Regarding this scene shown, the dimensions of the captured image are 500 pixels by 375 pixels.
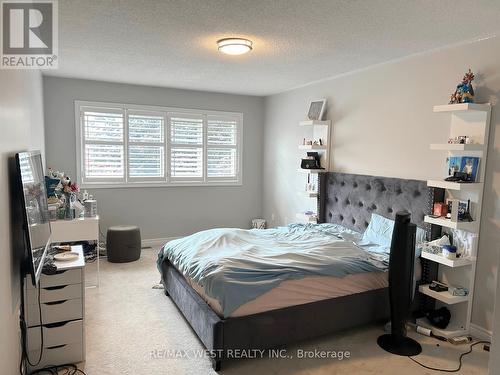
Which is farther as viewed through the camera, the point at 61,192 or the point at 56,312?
the point at 61,192

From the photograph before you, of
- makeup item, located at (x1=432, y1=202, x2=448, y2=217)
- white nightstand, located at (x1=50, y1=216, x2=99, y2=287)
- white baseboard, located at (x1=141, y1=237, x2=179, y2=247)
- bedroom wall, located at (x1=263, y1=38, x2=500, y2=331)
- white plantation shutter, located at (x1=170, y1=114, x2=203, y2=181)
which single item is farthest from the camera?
white plantation shutter, located at (x1=170, y1=114, x2=203, y2=181)

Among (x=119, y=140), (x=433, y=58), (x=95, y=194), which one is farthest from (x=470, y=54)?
(x=95, y=194)

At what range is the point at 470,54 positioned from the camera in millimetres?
2947

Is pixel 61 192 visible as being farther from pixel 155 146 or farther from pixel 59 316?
pixel 155 146

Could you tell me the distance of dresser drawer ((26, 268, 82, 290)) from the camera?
7.79ft

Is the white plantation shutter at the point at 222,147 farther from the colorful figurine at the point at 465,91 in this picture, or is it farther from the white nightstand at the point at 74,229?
the colorful figurine at the point at 465,91

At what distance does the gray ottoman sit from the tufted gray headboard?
2.45 m

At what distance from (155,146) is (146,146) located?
14cm

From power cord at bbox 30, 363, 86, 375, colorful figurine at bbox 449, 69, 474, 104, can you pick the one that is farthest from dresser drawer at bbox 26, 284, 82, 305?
colorful figurine at bbox 449, 69, 474, 104

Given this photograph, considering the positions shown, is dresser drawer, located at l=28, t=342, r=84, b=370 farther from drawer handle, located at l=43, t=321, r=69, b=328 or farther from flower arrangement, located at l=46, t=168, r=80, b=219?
flower arrangement, located at l=46, t=168, r=80, b=219

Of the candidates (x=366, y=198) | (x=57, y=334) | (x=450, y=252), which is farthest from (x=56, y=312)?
(x=366, y=198)

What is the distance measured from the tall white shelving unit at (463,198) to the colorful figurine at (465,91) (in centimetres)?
9

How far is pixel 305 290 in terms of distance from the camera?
2.71 m

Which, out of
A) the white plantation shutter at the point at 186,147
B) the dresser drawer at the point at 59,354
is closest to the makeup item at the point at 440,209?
the dresser drawer at the point at 59,354
